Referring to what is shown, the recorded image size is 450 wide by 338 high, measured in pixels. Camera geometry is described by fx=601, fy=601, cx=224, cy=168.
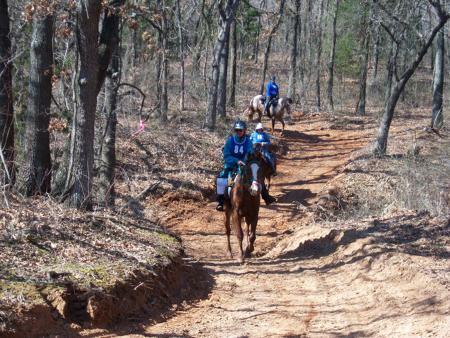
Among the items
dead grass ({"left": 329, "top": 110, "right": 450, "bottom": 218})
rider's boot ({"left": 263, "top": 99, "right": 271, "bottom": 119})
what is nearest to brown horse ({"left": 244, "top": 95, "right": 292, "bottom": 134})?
rider's boot ({"left": 263, "top": 99, "right": 271, "bottom": 119})

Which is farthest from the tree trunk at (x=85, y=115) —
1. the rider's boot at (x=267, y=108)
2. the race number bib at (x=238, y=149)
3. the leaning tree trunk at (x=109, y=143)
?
the rider's boot at (x=267, y=108)

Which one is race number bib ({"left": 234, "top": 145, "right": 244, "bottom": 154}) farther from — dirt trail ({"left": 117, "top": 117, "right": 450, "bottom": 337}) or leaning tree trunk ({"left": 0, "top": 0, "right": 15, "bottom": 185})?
leaning tree trunk ({"left": 0, "top": 0, "right": 15, "bottom": 185})

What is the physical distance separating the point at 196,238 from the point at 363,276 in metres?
6.00

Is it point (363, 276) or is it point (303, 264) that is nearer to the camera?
point (363, 276)

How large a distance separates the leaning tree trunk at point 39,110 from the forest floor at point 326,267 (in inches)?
145

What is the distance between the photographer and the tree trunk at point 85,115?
10.1m

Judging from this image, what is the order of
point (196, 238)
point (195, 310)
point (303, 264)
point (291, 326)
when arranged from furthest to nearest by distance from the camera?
point (196, 238)
point (303, 264)
point (195, 310)
point (291, 326)

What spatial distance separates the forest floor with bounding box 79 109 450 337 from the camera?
7.86 m

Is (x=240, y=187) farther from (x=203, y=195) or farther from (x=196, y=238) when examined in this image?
(x=203, y=195)

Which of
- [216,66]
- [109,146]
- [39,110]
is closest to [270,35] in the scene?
[216,66]

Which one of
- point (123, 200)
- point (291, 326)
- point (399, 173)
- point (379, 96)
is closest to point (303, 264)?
point (291, 326)

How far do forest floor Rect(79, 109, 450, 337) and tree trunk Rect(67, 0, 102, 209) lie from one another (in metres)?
2.51

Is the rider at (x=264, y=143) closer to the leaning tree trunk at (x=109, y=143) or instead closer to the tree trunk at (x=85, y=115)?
the leaning tree trunk at (x=109, y=143)

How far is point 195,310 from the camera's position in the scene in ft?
29.7
